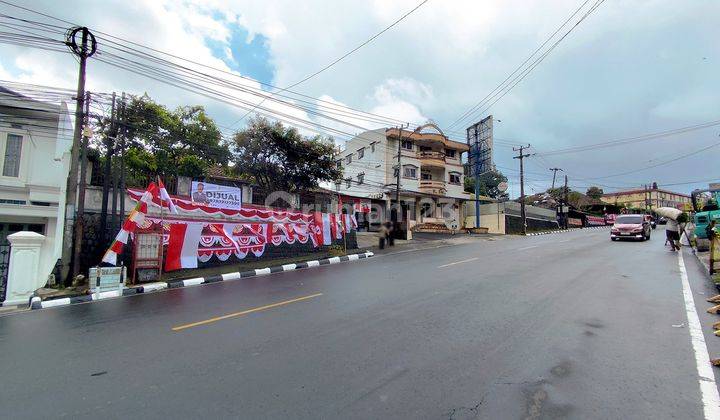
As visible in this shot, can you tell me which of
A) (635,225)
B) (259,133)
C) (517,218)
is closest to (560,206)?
(517,218)

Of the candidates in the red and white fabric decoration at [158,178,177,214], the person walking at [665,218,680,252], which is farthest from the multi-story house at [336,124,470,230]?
the red and white fabric decoration at [158,178,177,214]

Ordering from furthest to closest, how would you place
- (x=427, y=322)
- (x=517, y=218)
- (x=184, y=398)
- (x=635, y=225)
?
(x=517, y=218)
(x=635, y=225)
(x=427, y=322)
(x=184, y=398)

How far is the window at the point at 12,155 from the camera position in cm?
1553

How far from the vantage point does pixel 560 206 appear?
51.4 meters

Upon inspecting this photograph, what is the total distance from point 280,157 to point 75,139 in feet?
38.1

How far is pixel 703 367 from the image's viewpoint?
4062 mm

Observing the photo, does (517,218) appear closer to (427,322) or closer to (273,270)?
(273,270)

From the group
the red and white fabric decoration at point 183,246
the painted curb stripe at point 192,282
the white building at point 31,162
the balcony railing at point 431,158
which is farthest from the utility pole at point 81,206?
the balcony railing at point 431,158

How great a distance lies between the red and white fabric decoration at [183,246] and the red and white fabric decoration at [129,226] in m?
1.46

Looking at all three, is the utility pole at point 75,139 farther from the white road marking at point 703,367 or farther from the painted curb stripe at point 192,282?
the white road marking at point 703,367

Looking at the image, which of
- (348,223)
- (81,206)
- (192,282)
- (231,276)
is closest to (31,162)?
(81,206)

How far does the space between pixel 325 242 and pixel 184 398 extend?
16.0 metres

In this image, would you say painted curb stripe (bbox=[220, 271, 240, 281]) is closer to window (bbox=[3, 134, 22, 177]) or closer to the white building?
the white building

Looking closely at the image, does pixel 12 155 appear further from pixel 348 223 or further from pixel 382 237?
pixel 382 237
